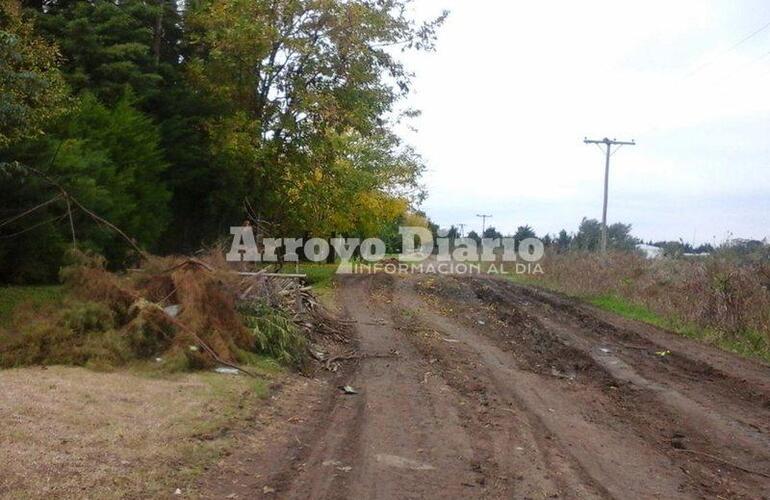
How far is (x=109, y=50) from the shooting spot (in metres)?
20.0

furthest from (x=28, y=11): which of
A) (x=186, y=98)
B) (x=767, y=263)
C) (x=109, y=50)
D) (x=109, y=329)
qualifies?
(x=767, y=263)

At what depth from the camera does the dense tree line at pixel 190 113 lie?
16.0 metres

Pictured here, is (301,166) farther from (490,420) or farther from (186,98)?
(490,420)

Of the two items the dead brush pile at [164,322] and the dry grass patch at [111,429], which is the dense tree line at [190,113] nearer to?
the dead brush pile at [164,322]

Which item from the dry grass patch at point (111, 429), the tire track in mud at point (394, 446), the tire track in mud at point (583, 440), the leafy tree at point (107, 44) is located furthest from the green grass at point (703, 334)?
the leafy tree at point (107, 44)

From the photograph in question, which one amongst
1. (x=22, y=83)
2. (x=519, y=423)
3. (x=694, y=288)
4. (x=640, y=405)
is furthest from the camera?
(x=694, y=288)

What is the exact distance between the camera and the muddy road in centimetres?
651

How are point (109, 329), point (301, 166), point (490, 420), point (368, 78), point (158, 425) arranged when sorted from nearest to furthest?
point (158, 425)
point (490, 420)
point (109, 329)
point (368, 78)
point (301, 166)

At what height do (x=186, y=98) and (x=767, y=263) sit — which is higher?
(x=186, y=98)

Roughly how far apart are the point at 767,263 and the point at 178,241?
19.1 meters

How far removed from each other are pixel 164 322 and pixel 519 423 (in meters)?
5.33

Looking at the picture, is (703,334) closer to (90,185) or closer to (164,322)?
(164,322)

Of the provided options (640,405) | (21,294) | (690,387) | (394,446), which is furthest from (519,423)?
(21,294)

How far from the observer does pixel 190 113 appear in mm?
23594
